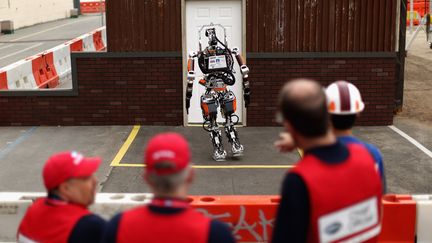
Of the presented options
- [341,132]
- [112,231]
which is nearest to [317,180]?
[341,132]

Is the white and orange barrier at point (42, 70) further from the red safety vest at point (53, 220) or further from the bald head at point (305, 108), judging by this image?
the bald head at point (305, 108)

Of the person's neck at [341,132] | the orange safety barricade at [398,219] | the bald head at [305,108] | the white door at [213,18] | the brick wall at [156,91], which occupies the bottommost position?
the orange safety barricade at [398,219]

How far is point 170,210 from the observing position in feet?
9.12

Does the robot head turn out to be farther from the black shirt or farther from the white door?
the black shirt

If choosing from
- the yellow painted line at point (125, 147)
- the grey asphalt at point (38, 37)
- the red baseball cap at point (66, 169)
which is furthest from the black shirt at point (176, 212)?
the grey asphalt at point (38, 37)

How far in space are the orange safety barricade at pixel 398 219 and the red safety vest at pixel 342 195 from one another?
255 cm

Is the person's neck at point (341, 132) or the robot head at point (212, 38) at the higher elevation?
the robot head at point (212, 38)

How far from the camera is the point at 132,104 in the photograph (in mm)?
12430

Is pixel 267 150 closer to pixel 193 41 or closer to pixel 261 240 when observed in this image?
pixel 193 41

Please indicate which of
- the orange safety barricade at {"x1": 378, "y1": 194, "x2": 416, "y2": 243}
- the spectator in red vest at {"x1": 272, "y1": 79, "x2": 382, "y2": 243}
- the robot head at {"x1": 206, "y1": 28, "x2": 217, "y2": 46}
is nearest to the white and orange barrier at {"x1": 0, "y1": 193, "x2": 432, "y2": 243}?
the orange safety barricade at {"x1": 378, "y1": 194, "x2": 416, "y2": 243}

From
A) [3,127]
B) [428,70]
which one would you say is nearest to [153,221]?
[3,127]

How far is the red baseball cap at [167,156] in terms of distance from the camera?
9.12 ft

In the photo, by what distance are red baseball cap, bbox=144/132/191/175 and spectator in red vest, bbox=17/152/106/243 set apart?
1.77ft

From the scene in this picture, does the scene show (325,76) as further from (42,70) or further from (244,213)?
(42,70)
